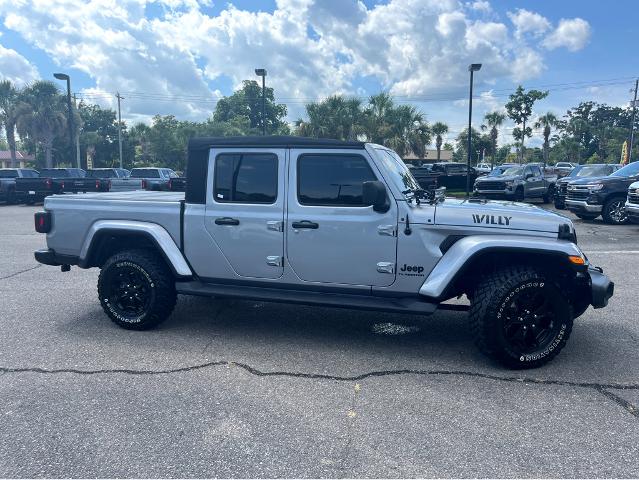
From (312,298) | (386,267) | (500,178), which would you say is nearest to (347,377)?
(312,298)

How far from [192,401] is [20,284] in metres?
4.79

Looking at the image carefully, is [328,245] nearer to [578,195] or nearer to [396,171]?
[396,171]

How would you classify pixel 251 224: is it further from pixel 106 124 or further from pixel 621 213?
pixel 106 124

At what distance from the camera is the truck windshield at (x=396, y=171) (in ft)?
14.4

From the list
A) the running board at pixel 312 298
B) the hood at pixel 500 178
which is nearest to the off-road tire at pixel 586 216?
the hood at pixel 500 178

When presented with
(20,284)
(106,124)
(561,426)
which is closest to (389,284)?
(561,426)

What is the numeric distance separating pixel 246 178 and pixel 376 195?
1335 millimetres

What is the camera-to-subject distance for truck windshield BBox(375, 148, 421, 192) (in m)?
4.38

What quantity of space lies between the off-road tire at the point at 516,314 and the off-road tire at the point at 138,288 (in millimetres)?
2933

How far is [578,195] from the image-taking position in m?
14.5

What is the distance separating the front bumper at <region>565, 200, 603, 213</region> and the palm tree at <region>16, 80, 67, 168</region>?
43.7m

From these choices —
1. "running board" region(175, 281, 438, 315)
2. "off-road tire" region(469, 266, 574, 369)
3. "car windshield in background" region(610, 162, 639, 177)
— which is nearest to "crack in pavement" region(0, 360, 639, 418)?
"off-road tire" region(469, 266, 574, 369)

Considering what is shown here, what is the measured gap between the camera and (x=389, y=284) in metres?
4.23

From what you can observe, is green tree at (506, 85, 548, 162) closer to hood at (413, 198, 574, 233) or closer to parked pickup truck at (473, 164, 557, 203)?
parked pickup truck at (473, 164, 557, 203)
